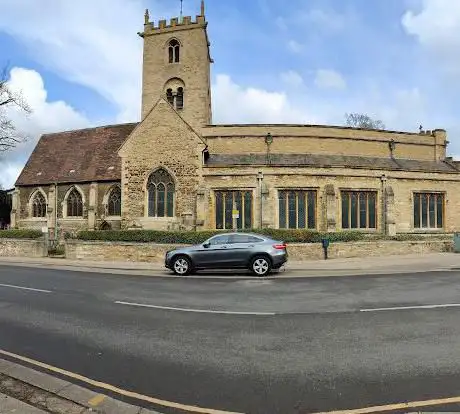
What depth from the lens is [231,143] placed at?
1176 inches

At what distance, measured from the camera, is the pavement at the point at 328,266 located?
15805 millimetres

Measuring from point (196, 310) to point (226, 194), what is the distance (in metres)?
16.4

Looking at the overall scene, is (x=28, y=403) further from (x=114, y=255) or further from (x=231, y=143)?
(x=231, y=143)

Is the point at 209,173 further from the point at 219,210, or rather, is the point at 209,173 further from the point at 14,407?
the point at 14,407

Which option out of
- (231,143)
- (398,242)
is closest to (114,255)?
(231,143)

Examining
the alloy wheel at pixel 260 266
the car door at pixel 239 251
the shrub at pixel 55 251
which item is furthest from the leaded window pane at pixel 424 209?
the shrub at pixel 55 251

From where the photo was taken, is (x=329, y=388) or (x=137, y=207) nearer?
(x=329, y=388)

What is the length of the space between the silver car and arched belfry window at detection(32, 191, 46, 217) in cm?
2197

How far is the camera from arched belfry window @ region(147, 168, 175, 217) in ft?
82.2

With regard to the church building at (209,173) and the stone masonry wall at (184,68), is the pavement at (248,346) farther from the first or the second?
the stone masonry wall at (184,68)

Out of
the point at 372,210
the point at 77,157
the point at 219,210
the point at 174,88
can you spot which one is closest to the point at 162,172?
the point at 219,210

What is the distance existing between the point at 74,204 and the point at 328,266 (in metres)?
22.1

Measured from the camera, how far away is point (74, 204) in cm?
3189

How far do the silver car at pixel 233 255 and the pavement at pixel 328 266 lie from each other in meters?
0.53
